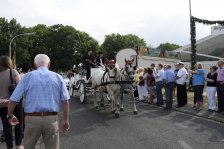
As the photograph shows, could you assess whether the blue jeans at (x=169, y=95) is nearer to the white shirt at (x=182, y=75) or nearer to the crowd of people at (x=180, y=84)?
the crowd of people at (x=180, y=84)

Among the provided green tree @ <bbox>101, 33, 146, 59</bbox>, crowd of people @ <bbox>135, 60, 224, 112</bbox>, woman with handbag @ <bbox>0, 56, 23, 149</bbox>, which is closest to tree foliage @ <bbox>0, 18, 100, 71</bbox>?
green tree @ <bbox>101, 33, 146, 59</bbox>

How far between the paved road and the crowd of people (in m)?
1.39

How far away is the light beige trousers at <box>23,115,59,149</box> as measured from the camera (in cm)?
552

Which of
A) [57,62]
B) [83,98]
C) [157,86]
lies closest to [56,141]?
[157,86]

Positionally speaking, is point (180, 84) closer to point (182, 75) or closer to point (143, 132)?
point (182, 75)

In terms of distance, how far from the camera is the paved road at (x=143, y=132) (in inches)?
353

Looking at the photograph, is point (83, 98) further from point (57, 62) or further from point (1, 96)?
point (57, 62)

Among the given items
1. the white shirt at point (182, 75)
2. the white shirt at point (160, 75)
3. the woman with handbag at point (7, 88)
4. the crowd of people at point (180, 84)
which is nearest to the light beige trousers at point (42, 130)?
the woman with handbag at point (7, 88)

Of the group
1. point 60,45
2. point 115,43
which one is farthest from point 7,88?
point 115,43

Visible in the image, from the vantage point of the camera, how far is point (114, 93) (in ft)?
49.9

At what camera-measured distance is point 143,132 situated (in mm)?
10648

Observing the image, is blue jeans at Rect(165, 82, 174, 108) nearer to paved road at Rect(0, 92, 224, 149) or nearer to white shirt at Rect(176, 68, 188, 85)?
white shirt at Rect(176, 68, 188, 85)

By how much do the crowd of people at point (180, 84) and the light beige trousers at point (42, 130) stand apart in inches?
388

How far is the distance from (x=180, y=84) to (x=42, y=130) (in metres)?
12.0
